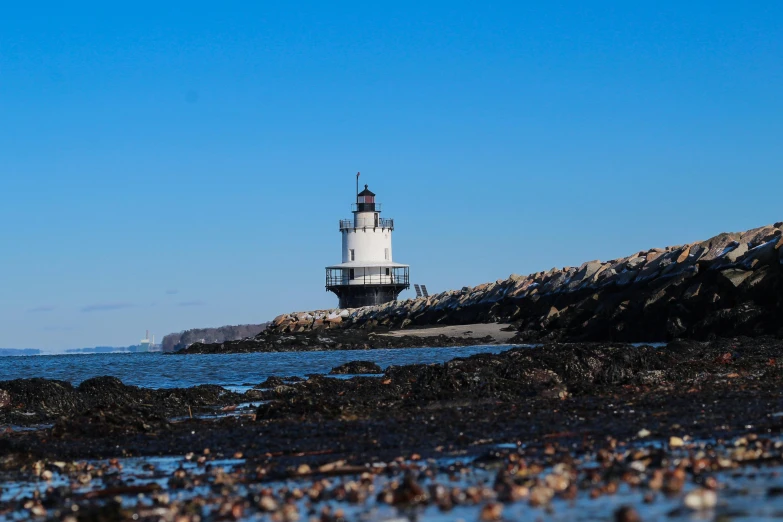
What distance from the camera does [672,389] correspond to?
1354 centimetres

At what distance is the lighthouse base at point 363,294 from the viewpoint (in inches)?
3063

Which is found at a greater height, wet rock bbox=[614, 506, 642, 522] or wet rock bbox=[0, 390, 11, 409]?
wet rock bbox=[0, 390, 11, 409]

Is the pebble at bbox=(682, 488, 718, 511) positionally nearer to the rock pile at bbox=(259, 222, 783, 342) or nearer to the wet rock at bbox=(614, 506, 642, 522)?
the wet rock at bbox=(614, 506, 642, 522)

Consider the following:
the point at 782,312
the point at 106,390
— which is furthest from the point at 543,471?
the point at 782,312

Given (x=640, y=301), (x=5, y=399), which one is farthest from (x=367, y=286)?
(x=5, y=399)

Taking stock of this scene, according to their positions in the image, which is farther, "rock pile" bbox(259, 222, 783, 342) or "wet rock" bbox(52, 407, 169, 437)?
"rock pile" bbox(259, 222, 783, 342)

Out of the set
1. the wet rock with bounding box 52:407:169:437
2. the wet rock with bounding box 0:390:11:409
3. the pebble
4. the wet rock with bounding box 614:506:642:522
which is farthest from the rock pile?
the wet rock with bounding box 614:506:642:522

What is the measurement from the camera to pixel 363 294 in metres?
77.9

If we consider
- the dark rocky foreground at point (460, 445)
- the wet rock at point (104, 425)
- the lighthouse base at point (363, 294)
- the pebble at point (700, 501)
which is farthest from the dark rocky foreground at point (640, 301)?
the pebble at point (700, 501)

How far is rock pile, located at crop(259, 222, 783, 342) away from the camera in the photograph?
2997 cm

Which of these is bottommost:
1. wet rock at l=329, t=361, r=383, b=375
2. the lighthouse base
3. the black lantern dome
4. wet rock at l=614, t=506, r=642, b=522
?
wet rock at l=614, t=506, r=642, b=522

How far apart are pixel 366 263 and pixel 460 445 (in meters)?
67.7

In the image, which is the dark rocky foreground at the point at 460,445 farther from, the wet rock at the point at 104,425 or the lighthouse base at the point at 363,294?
the lighthouse base at the point at 363,294

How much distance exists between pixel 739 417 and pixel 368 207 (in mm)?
67640
